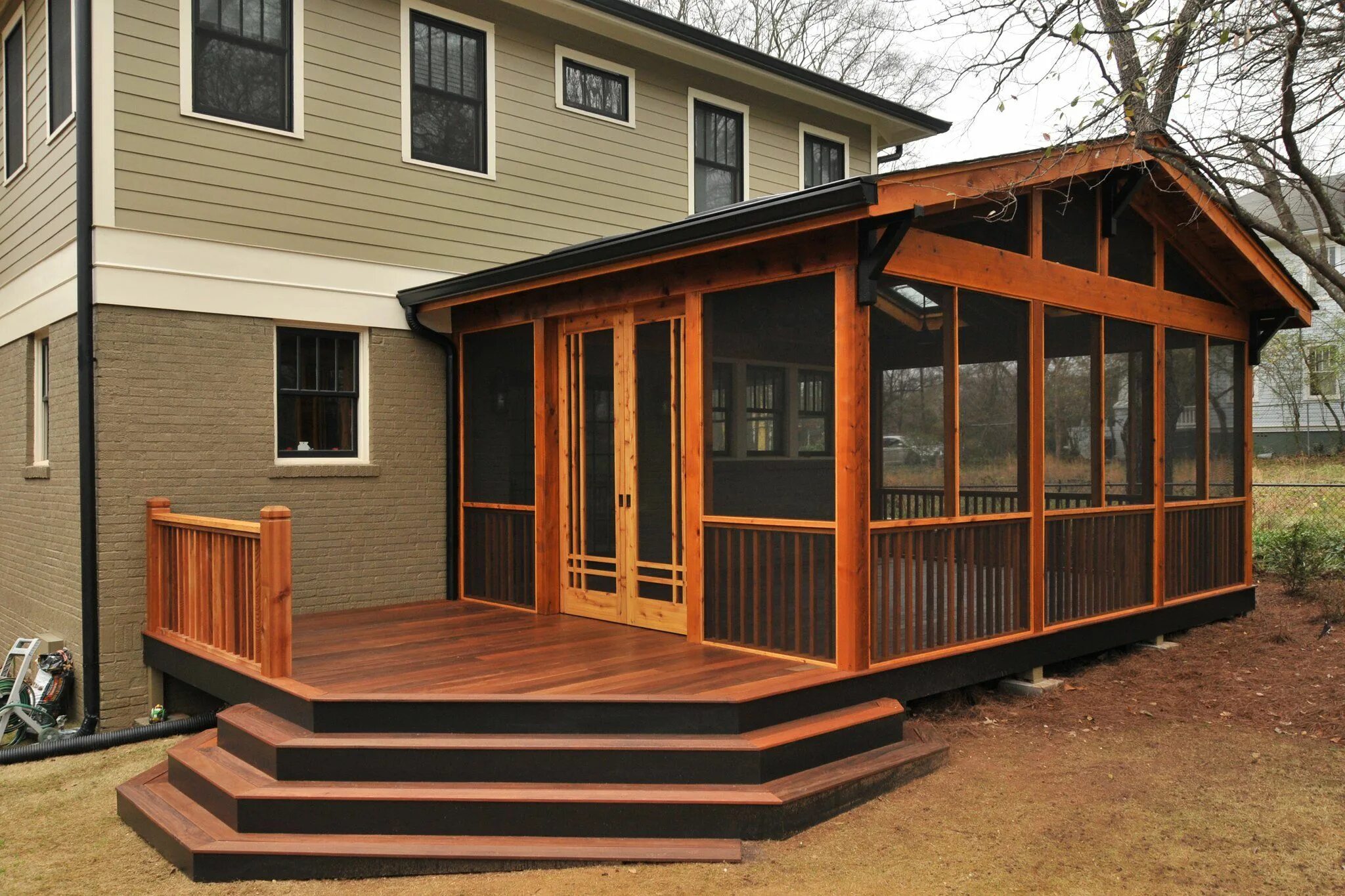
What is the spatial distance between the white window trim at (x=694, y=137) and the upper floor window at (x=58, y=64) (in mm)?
5414

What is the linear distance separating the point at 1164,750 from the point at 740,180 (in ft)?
23.8

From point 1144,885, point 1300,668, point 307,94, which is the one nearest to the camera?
point 1144,885

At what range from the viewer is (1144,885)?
3.89 metres

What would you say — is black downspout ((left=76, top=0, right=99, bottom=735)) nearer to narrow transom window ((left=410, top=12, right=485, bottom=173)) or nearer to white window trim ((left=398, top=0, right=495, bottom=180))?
white window trim ((left=398, top=0, right=495, bottom=180))

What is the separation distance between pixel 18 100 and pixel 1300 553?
1249 cm

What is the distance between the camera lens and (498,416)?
25.7ft

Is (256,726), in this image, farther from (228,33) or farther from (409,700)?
(228,33)

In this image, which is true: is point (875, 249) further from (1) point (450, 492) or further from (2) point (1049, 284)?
(1) point (450, 492)

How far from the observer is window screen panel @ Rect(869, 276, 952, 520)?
18.3ft

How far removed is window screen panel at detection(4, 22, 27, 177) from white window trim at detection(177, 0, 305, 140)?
7.44 ft

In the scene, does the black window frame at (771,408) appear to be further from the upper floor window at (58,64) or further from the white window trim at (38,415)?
the white window trim at (38,415)

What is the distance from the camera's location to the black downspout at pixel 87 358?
6617 millimetres

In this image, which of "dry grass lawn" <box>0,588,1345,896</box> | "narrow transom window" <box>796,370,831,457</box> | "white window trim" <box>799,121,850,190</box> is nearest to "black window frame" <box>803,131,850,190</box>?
"white window trim" <box>799,121,850,190</box>

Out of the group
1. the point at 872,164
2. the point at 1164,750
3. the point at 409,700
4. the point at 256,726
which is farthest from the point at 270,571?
the point at 872,164
